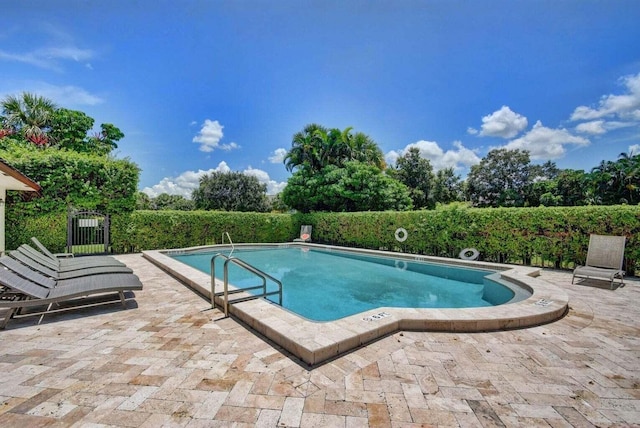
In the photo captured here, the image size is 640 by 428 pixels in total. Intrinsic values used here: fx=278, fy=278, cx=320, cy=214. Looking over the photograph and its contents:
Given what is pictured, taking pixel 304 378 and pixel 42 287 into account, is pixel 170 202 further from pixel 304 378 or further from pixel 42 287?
pixel 304 378

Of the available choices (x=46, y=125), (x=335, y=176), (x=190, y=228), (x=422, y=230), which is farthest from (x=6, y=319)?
(x=46, y=125)

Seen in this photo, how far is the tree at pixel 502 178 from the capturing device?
35.6m

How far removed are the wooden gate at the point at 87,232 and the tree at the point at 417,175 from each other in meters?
27.4

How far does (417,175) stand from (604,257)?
2594 centimetres

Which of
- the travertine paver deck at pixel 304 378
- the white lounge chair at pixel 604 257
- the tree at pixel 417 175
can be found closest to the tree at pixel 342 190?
the tree at pixel 417 175

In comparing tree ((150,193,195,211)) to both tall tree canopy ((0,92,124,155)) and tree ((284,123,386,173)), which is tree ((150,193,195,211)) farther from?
tree ((284,123,386,173))

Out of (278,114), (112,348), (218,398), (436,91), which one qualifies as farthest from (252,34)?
(218,398)

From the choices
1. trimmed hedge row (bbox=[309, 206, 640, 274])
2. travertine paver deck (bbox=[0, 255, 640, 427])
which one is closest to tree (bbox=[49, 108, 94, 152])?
trimmed hedge row (bbox=[309, 206, 640, 274])

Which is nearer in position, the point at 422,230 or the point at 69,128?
the point at 422,230

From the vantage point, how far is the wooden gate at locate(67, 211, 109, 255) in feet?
39.4

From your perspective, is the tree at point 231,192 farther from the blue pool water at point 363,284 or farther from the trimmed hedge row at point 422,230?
the blue pool water at point 363,284

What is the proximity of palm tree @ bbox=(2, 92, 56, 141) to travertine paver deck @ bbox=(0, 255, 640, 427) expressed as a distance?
2536 centimetres

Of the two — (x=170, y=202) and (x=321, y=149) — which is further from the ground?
(x=321, y=149)

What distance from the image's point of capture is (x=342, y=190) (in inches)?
765
